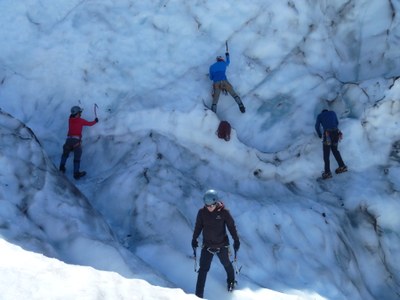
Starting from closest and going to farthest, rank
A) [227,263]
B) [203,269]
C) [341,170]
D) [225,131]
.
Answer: [203,269]
[227,263]
[225,131]
[341,170]

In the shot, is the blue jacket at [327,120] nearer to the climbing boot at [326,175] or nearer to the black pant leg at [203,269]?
the climbing boot at [326,175]

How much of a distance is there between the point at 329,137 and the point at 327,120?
0.34 meters

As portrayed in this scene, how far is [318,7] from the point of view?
12305 millimetres

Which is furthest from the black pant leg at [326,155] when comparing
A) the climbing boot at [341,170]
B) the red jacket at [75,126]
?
the red jacket at [75,126]

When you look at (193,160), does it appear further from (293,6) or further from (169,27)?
(293,6)

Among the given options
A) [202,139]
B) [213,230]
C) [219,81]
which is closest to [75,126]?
[202,139]

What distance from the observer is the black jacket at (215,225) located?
7.07m

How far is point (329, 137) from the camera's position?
10.2 meters

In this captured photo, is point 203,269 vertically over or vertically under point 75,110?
under

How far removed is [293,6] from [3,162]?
24.6 feet

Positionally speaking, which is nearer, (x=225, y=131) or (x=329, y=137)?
(x=329, y=137)

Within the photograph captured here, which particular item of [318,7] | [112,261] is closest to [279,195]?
[112,261]

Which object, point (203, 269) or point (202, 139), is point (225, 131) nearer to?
point (202, 139)

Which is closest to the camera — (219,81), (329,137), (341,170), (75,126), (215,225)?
(215,225)
